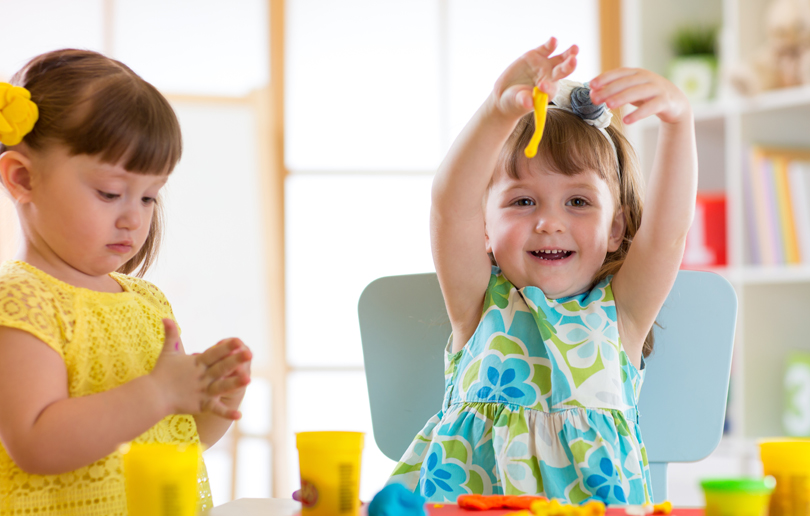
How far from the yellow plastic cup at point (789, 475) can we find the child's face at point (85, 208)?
0.69 metres

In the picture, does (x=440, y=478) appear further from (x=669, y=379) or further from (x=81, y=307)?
(x=81, y=307)

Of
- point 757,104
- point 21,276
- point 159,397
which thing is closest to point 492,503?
point 159,397

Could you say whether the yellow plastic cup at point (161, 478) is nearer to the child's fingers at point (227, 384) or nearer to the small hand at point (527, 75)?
the child's fingers at point (227, 384)

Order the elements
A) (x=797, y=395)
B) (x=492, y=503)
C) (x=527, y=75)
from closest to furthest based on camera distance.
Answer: (x=492, y=503), (x=527, y=75), (x=797, y=395)

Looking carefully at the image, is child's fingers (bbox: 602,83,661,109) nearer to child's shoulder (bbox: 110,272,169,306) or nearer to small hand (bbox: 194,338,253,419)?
small hand (bbox: 194,338,253,419)

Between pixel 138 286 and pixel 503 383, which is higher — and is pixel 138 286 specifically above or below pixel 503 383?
above

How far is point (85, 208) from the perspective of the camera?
2.75ft

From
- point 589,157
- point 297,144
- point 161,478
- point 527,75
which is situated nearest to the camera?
point 161,478

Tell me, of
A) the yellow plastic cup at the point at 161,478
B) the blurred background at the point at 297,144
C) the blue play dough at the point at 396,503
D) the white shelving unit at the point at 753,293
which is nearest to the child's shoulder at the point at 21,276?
the yellow plastic cup at the point at 161,478

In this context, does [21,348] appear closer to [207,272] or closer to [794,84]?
[794,84]

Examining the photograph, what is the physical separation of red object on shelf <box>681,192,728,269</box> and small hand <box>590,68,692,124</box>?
152 cm

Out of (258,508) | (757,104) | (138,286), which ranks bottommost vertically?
(258,508)

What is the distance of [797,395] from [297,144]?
1914 millimetres

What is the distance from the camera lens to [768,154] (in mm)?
2107
